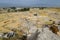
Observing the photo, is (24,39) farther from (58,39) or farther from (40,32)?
(58,39)

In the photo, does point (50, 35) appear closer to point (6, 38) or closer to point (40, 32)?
point (40, 32)

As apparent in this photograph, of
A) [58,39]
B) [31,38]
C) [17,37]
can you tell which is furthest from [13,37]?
[58,39]

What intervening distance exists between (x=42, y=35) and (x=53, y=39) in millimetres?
844

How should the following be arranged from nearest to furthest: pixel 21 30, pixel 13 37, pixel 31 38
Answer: pixel 31 38 → pixel 13 37 → pixel 21 30

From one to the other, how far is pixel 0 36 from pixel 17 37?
1277 millimetres

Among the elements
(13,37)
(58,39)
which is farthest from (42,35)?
(13,37)

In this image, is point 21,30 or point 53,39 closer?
point 53,39

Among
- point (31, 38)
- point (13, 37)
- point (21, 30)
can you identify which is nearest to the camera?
point (31, 38)

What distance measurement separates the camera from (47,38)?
11766mm

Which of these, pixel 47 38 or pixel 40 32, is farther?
pixel 40 32

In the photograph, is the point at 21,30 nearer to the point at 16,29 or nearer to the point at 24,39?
the point at 16,29

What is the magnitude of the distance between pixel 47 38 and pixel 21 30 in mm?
4177

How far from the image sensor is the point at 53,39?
1195 centimetres

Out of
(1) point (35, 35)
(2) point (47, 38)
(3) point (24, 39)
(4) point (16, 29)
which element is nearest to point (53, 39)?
(2) point (47, 38)
